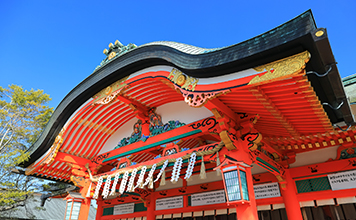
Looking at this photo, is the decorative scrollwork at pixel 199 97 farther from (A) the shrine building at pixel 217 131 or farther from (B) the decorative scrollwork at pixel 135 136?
(B) the decorative scrollwork at pixel 135 136

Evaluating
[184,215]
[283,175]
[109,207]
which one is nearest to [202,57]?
[283,175]

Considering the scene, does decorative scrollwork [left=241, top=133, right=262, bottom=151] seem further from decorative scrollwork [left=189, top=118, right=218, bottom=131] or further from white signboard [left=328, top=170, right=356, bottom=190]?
white signboard [left=328, top=170, right=356, bottom=190]

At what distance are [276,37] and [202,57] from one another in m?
1.21

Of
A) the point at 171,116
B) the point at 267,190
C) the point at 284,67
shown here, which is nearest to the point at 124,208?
the point at 171,116

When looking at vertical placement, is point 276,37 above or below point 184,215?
above

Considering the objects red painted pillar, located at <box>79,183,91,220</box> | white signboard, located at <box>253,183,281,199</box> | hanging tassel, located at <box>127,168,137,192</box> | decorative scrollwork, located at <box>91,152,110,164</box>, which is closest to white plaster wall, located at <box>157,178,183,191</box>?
hanging tassel, located at <box>127,168,137,192</box>

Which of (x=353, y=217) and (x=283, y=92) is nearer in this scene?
(x=283, y=92)

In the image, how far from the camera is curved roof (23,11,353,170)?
8.70 feet

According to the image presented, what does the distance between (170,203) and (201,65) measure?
208 inches

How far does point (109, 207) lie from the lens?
8.68m

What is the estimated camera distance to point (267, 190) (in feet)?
19.1

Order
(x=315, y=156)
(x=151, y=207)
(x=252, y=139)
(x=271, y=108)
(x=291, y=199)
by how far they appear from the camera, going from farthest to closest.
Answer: (x=151, y=207) < (x=315, y=156) < (x=291, y=199) < (x=252, y=139) < (x=271, y=108)

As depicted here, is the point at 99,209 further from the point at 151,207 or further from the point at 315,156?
the point at 315,156

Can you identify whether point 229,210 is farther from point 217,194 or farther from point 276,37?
point 276,37
